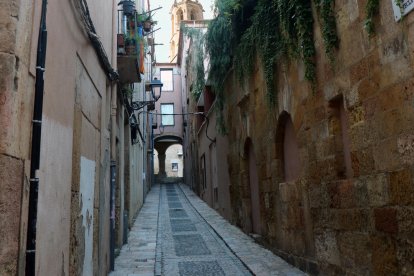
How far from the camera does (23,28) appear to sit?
7.98 ft

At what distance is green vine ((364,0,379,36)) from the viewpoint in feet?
12.0

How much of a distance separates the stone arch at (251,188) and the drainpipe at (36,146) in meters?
6.39

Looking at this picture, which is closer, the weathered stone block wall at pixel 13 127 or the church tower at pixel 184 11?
the weathered stone block wall at pixel 13 127

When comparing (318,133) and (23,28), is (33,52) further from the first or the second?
(318,133)

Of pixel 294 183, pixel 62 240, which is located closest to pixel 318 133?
pixel 294 183

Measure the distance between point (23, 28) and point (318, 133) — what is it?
3800 mm

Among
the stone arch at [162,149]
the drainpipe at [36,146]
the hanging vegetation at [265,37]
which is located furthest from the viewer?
the stone arch at [162,149]

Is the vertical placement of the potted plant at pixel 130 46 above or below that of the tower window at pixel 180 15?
below

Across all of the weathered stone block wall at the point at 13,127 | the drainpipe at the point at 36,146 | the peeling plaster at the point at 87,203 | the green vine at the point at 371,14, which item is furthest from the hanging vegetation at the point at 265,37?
the weathered stone block wall at the point at 13,127

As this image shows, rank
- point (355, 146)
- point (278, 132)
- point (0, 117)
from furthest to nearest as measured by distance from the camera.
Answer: point (278, 132) → point (355, 146) → point (0, 117)

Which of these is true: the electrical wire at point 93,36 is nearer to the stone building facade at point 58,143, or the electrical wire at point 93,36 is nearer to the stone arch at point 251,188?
the stone building facade at point 58,143

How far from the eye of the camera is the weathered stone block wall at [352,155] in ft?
11.3

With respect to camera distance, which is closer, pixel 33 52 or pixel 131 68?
pixel 33 52

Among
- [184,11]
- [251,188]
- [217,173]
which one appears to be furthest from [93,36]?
[184,11]
